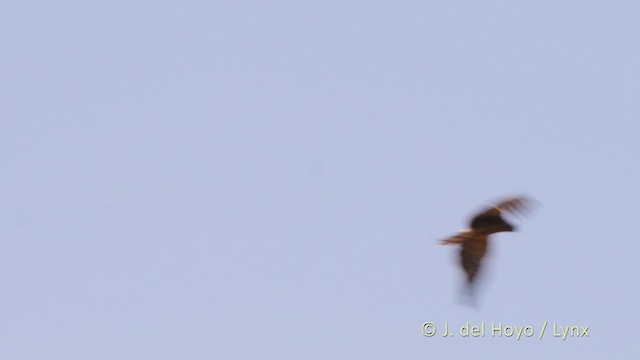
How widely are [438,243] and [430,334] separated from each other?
1.86 metres

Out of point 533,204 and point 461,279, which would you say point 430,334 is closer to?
point 461,279

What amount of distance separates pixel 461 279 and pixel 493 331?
3.58ft

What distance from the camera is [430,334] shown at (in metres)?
41.2

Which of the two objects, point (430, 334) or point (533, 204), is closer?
point (533, 204)

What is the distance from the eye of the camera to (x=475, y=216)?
4041cm

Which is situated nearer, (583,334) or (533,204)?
(533,204)

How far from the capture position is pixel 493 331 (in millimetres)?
40031

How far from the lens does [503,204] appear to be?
130 feet

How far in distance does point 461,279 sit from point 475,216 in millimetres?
1148

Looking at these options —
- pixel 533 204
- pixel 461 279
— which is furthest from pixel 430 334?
pixel 533 204

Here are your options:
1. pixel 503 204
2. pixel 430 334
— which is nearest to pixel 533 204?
pixel 503 204

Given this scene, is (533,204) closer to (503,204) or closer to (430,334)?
(503,204)

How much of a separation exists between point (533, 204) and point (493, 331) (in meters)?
3.00

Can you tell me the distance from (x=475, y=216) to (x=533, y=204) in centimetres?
243
